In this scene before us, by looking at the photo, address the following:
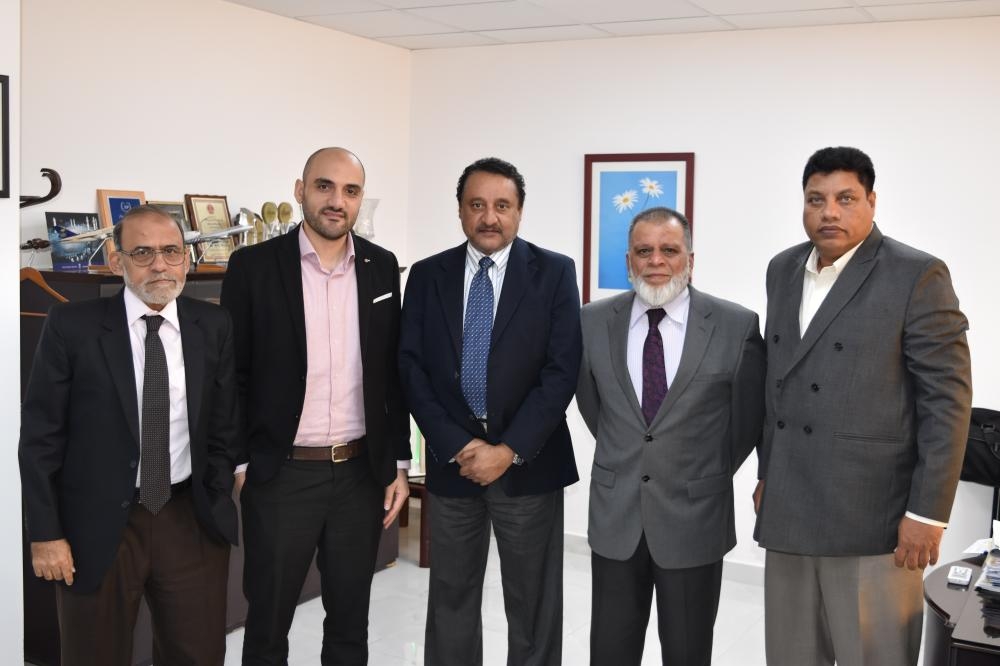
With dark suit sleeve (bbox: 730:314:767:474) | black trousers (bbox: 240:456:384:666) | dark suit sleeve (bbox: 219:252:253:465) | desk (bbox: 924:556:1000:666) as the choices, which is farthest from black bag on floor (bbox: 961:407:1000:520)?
dark suit sleeve (bbox: 219:252:253:465)

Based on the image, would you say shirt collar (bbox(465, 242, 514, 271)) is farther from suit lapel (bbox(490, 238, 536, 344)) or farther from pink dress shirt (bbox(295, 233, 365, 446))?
pink dress shirt (bbox(295, 233, 365, 446))

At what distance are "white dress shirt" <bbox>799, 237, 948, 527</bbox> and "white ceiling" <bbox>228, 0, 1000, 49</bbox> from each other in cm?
214

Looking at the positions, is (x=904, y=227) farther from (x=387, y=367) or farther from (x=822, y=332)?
(x=387, y=367)

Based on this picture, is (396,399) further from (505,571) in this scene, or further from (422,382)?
(505,571)

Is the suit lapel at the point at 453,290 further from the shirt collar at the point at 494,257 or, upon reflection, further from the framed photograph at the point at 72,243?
the framed photograph at the point at 72,243

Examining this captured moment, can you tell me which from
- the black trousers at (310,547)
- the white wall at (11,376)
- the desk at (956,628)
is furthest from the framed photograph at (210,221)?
the desk at (956,628)

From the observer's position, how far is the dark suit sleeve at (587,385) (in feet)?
9.98

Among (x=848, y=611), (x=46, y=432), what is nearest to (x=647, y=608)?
(x=848, y=611)

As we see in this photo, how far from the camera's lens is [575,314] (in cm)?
311

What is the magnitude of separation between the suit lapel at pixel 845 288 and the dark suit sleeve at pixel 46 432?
75.2 inches

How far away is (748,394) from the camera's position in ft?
9.55

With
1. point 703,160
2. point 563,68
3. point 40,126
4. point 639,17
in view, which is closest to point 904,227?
point 703,160

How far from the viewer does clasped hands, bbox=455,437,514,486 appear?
2969mm

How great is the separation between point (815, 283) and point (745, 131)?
2.65 meters
